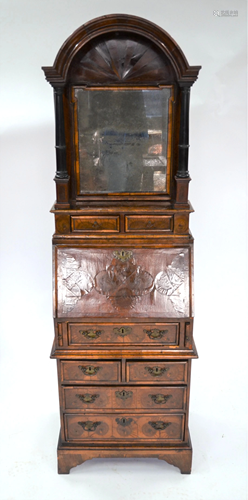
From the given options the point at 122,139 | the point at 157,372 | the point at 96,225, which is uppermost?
the point at 122,139

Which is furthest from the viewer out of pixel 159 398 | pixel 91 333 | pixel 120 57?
pixel 159 398

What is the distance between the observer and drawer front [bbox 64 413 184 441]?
3.25 metres

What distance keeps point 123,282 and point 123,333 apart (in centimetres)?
31

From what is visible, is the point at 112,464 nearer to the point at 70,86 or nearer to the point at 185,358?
the point at 185,358

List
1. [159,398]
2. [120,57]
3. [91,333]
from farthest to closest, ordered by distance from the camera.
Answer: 1. [159,398]
2. [91,333]
3. [120,57]

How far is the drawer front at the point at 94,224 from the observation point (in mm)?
3219

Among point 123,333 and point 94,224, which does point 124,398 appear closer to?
point 123,333

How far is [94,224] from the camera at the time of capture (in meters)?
3.23

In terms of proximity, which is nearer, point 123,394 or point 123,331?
point 123,331

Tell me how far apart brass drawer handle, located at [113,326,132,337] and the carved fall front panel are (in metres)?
0.09

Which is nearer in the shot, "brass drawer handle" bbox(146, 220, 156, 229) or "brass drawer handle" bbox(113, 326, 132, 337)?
"brass drawer handle" bbox(113, 326, 132, 337)

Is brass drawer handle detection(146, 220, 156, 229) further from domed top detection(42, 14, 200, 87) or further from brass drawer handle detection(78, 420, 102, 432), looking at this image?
brass drawer handle detection(78, 420, 102, 432)

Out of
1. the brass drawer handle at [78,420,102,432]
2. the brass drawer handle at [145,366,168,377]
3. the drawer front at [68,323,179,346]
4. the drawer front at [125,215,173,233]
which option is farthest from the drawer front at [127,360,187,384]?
the drawer front at [125,215,173,233]

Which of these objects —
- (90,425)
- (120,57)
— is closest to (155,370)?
(90,425)
